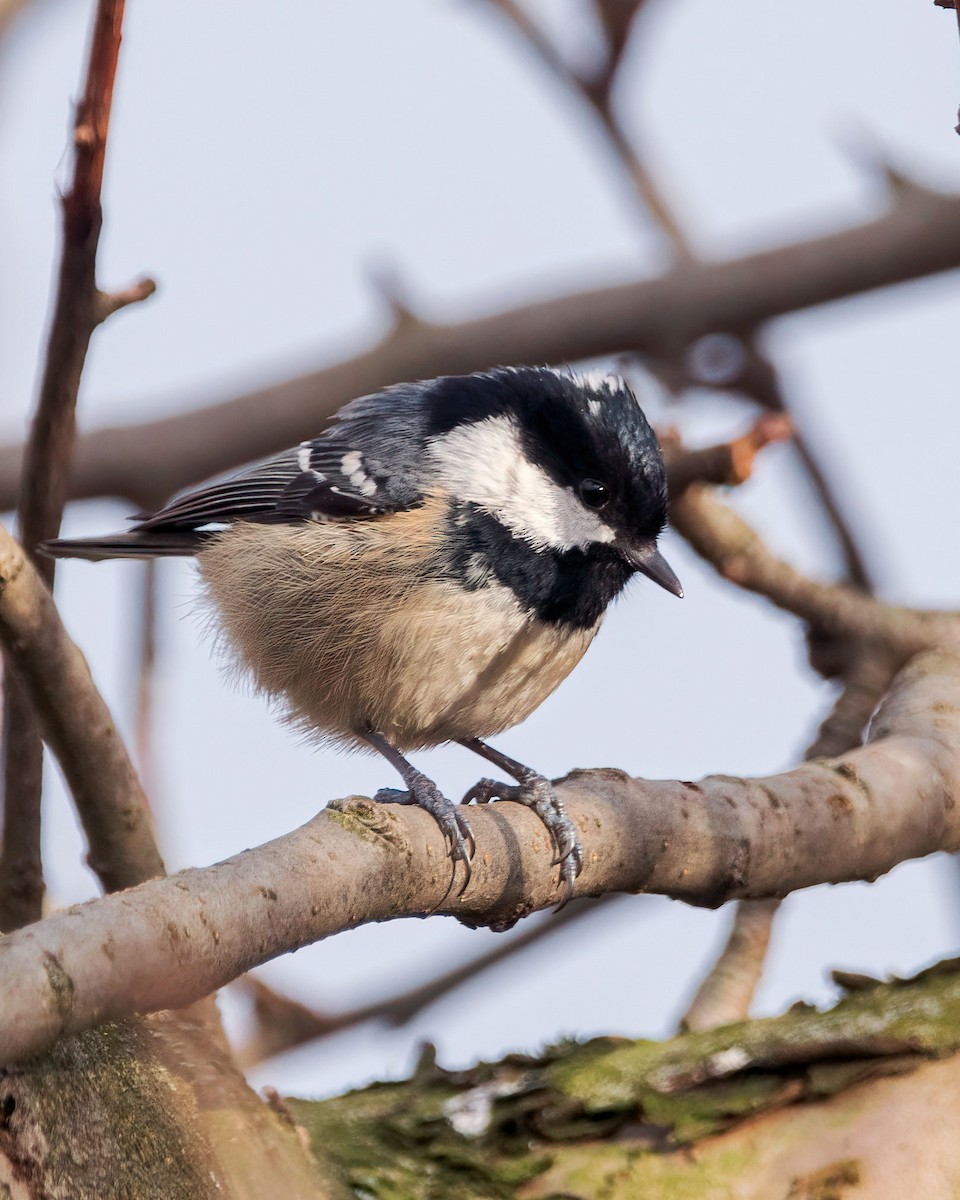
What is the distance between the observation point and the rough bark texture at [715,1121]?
6.22 ft

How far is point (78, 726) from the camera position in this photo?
230cm

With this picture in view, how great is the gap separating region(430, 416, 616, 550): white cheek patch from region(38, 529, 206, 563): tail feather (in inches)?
29.8

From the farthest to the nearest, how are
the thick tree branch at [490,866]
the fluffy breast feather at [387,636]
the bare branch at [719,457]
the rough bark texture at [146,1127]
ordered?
the bare branch at [719,457], the fluffy breast feather at [387,636], the rough bark texture at [146,1127], the thick tree branch at [490,866]

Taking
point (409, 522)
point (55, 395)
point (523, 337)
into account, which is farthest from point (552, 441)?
point (55, 395)

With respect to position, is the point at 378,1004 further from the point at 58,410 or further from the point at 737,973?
the point at 58,410

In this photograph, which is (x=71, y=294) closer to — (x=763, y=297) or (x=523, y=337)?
(x=523, y=337)

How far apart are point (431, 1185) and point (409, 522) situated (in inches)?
55.0

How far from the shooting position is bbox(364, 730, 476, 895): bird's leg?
2100 mm

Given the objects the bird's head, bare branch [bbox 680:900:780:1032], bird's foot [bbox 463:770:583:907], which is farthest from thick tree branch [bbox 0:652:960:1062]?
the bird's head

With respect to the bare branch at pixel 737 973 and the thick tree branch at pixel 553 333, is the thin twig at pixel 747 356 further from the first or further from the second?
the bare branch at pixel 737 973

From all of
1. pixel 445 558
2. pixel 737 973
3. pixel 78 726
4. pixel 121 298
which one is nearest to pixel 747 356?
pixel 445 558

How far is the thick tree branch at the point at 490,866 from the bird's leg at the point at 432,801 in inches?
1.1

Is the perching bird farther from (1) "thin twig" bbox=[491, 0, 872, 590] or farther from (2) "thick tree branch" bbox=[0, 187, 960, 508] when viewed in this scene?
(1) "thin twig" bbox=[491, 0, 872, 590]

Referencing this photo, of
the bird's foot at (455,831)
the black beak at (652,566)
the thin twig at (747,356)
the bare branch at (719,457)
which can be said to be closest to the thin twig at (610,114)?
the thin twig at (747,356)
